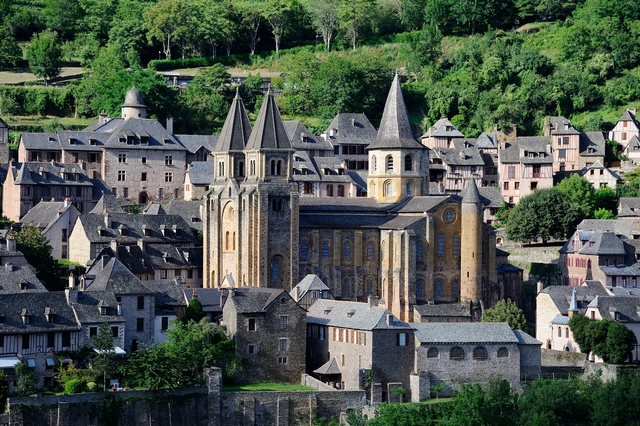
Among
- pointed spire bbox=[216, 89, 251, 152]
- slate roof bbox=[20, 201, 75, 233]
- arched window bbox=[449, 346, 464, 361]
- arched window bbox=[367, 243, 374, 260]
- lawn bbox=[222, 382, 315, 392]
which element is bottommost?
lawn bbox=[222, 382, 315, 392]

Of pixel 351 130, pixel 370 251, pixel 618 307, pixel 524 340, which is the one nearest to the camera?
pixel 524 340

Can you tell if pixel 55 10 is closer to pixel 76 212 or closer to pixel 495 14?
pixel 495 14

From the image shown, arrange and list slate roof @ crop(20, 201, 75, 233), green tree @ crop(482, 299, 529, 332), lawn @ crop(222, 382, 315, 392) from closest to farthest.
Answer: lawn @ crop(222, 382, 315, 392) < green tree @ crop(482, 299, 529, 332) < slate roof @ crop(20, 201, 75, 233)

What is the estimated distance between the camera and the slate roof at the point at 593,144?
126863mm

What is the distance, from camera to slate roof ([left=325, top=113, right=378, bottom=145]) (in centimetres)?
12579

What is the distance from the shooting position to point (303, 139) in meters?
123

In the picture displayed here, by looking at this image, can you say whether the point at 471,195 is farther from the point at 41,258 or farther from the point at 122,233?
the point at 41,258

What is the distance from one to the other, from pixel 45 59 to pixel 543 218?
182 ft

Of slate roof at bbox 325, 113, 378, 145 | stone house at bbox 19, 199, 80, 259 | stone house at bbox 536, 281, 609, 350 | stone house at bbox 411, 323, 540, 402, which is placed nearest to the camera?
stone house at bbox 411, 323, 540, 402

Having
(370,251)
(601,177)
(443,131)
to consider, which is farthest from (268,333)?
(443,131)

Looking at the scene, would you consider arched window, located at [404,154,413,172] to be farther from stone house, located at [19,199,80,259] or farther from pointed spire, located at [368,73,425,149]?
stone house, located at [19,199,80,259]

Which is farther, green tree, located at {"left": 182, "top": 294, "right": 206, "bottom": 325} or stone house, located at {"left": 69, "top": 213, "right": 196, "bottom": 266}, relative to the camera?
stone house, located at {"left": 69, "top": 213, "right": 196, "bottom": 266}

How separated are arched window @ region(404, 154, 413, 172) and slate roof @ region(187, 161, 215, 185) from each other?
19036 millimetres

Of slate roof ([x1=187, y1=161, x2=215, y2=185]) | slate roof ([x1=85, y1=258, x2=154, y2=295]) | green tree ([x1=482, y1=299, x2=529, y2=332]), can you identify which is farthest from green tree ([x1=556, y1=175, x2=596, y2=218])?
slate roof ([x1=85, y1=258, x2=154, y2=295])
